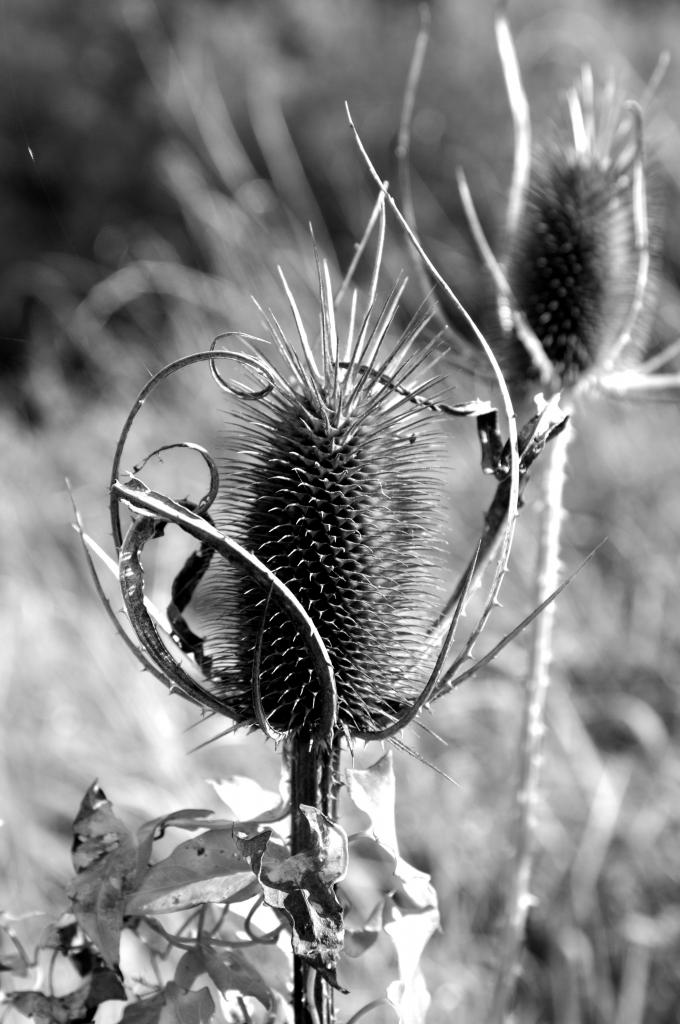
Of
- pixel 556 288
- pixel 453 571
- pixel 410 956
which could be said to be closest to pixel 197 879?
pixel 410 956

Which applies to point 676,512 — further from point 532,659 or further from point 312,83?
point 312,83

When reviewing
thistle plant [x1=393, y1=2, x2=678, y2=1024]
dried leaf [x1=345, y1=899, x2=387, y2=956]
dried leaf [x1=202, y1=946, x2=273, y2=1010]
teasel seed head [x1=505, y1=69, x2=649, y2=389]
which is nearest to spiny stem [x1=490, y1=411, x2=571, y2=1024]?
thistle plant [x1=393, y1=2, x2=678, y2=1024]

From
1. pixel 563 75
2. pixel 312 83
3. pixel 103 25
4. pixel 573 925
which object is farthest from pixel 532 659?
pixel 103 25

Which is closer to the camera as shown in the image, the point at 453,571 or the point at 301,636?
the point at 301,636

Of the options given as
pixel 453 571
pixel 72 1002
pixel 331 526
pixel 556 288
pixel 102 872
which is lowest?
pixel 72 1002

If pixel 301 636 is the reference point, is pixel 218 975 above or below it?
below

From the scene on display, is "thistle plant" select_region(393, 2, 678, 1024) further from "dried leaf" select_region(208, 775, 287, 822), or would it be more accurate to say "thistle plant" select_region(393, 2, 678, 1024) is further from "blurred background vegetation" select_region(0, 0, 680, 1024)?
"dried leaf" select_region(208, 775, 287, 822)

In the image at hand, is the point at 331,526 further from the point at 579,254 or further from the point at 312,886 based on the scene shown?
the point at 579,254
